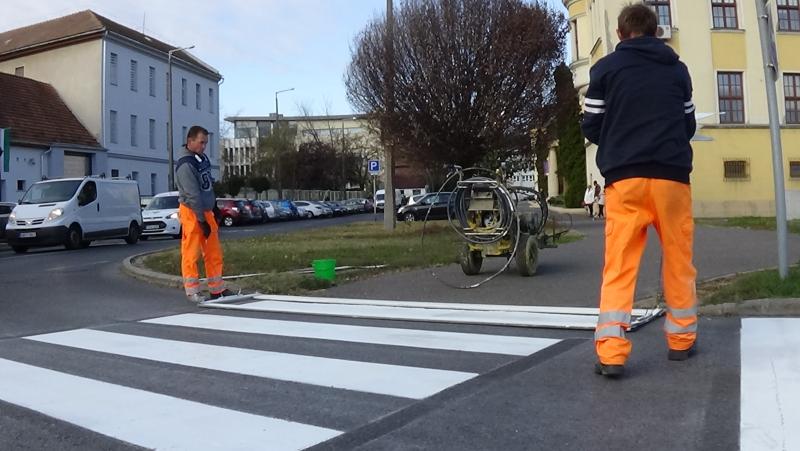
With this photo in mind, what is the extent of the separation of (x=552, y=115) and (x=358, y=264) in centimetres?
1158

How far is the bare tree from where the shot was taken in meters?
19.6

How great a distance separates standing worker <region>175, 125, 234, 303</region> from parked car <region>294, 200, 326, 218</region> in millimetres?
46578

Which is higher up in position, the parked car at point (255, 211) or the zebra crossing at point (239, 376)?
the parked car at point (255, 211)

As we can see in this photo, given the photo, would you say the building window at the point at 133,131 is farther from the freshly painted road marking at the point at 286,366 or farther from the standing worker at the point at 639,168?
the standing worker at the point at 639,168

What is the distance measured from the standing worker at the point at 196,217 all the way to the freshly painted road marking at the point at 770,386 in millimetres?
5531

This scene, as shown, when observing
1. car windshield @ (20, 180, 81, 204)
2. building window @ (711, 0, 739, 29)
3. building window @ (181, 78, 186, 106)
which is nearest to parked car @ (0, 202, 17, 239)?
car windshield @ (20, 180, 81, 204)

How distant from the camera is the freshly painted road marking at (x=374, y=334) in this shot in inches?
210

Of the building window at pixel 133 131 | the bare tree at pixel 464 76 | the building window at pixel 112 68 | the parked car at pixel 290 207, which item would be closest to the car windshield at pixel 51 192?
the bare tree at pixel 464 76

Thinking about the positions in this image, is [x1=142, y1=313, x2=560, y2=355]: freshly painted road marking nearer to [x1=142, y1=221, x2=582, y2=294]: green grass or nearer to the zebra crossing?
the zebra crossing

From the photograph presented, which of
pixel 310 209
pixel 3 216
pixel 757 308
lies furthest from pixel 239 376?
pixel 310 209

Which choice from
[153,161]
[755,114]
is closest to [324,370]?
[755,114]

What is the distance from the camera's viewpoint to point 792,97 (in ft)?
91.2

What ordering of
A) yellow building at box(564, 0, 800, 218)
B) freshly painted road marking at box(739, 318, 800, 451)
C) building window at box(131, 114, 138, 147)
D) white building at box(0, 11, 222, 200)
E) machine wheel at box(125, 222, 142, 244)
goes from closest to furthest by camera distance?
freshly painted road marking at box(739, 318, 800, 451), machine wheel at box(125, 222, 142, 244), yellow building at box(564, 0, 800, 218), white building at box(0, 11, 222, 200), building window at box(131, 114, 138, 147)

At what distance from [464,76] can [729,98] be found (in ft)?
43.1
